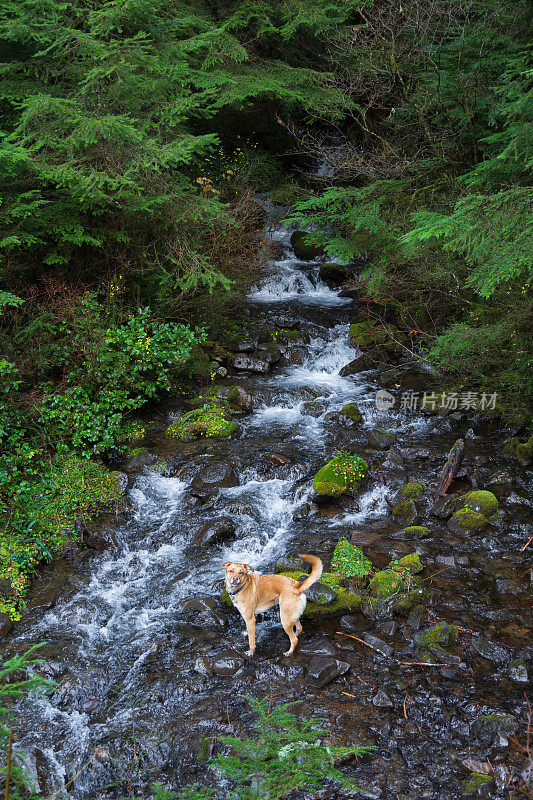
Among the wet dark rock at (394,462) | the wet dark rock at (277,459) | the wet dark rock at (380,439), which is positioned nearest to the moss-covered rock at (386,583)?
the wet dark rock at (394,462)

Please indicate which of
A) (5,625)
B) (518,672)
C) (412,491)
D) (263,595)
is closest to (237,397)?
(412,491)

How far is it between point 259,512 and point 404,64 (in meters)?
10.2

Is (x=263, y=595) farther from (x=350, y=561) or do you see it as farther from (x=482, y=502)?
(x=482, y=502)

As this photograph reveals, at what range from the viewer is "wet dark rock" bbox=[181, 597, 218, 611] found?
659 cm

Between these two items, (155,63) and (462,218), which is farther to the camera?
(155,63)

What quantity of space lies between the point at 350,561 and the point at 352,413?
4.36 metres

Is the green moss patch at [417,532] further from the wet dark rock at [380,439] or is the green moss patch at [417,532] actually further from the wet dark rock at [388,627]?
the wet dark rock at [380,439]

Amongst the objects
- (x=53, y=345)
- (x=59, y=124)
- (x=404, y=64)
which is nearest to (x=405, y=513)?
(x=53, y=345)

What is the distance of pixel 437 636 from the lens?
227 inches

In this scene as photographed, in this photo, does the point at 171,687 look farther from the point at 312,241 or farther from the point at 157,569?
the point at 312,241

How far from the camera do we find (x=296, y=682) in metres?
5.45

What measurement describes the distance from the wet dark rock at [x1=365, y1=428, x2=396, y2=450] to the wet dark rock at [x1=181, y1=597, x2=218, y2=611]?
4.50m

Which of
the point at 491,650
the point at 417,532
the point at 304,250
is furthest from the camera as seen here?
the point at 304,250

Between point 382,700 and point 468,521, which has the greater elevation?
point 468,521
